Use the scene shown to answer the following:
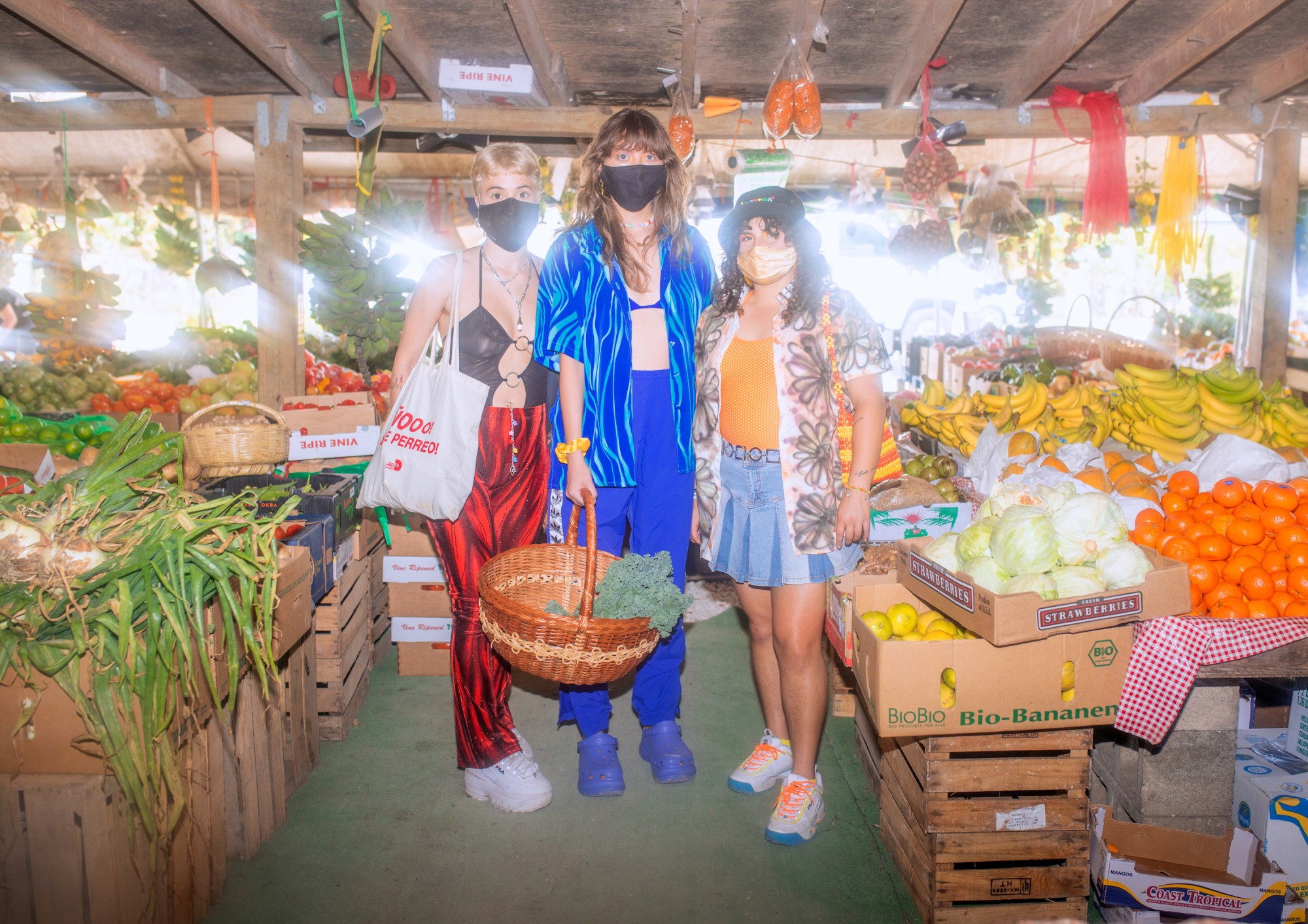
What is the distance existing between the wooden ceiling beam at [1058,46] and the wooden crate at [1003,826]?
3.06 m

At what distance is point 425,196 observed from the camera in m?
8.19

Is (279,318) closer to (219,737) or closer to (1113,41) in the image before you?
(219,737)

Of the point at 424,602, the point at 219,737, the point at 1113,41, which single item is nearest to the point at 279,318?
the point at 424,602

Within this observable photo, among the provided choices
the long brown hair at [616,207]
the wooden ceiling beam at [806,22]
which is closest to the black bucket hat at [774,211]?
the long brown hair at [616,207]

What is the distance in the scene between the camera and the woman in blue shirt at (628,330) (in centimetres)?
250

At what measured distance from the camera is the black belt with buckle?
2404 mm

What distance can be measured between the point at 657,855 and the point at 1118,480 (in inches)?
83.0

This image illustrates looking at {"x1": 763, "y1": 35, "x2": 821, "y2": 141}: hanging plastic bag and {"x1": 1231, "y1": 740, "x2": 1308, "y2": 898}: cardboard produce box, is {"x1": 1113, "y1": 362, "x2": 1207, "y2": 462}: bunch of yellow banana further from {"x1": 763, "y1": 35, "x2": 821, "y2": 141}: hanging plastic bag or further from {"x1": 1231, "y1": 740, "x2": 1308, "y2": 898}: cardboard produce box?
{"x1": 763, "y1": 35, "x2": 821, "y2": 141}: hanging plastic bag

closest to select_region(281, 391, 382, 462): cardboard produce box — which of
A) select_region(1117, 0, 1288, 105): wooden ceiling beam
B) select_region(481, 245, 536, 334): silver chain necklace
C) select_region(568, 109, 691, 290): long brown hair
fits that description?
select_region(481, 245, 536, 334): silver chain necklace

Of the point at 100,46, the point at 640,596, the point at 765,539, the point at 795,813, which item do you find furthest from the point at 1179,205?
the point at 100,46

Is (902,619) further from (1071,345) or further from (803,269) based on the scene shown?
(1071,345)

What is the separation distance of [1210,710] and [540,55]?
12.4ft

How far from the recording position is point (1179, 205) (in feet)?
15.9

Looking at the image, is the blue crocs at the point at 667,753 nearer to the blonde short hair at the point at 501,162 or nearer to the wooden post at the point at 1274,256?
the blonde short hair at the point at 501,162
